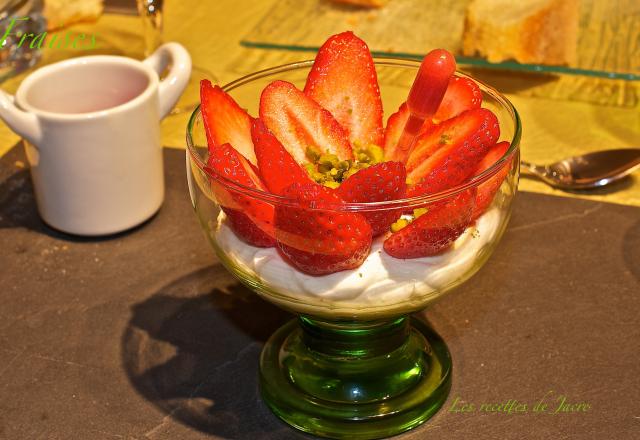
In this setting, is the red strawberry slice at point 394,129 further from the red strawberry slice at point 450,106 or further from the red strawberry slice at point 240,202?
the red strawberry slice at point 240,202

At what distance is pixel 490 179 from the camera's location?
74 cm

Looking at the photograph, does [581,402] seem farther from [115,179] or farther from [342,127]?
[115,179]

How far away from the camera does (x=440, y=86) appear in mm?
727

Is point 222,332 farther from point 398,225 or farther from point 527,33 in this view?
point 527,33

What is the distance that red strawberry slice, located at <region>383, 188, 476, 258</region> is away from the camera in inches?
27.6

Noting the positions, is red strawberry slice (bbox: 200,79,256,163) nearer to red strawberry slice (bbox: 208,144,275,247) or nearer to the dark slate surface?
red strawberry slice (bbox: 208,144,275,247)

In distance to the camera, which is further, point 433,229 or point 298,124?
point 298,124

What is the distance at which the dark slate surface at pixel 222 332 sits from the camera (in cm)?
82

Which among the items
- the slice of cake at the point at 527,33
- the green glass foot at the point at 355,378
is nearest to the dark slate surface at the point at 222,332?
the green glass foot at the point at 355,378

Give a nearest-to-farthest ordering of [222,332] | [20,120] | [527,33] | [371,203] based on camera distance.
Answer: [371,203]
[222,332]
[20,120]
[527,33]

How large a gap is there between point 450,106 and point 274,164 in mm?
209

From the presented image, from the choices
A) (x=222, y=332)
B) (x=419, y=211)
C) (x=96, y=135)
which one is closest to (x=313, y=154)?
(x=419, y=211)

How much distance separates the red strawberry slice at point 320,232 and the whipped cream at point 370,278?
0.04 feet

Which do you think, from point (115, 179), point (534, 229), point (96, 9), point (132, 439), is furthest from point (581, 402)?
point (96, 9)
